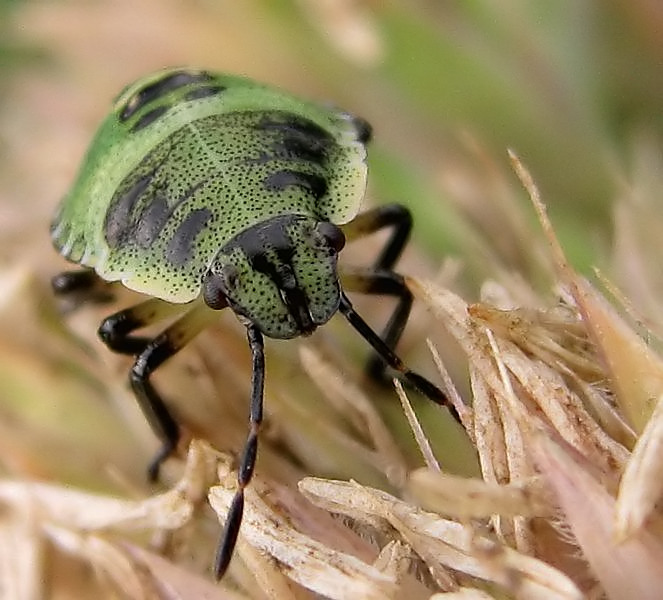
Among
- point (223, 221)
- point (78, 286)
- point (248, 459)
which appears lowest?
point (78, 286)

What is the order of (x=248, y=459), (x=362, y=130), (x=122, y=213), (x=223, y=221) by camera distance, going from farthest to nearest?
1. (x=362, y=130)
2. (x=122, y=213)
3. (x=223, y=221)
4. (x=248, y=459)

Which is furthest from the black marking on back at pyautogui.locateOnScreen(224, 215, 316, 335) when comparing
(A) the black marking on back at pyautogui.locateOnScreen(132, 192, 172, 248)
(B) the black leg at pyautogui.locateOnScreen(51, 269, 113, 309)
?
(B) the black leg at pyautogui.locateOnScreen(51, 269, 113, 309)

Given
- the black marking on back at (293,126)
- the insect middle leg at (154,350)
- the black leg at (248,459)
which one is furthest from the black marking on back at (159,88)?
the black leg at (248,459)

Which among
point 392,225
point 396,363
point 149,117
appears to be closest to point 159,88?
point 149,117

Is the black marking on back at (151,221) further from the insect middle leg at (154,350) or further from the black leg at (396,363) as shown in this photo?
the black leg at (396,363)

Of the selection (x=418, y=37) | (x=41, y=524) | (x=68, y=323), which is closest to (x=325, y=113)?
(x=418, y=37)

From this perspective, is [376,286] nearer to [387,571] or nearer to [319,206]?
[319,206]

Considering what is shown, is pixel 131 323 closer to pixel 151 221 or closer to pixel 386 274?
pixel 151 221
